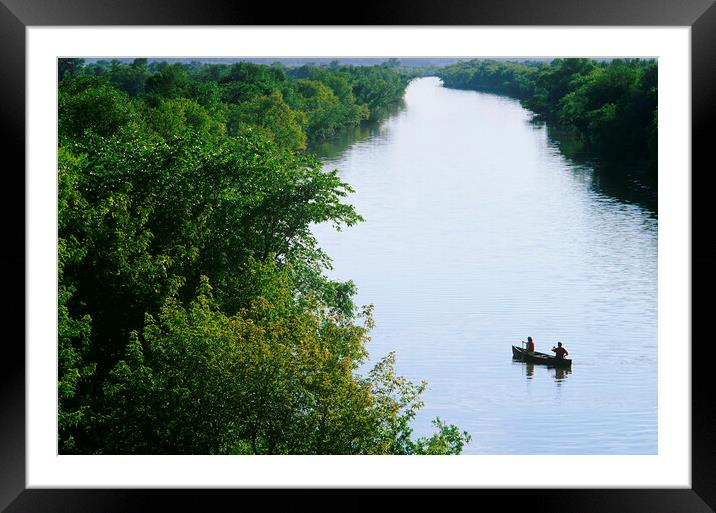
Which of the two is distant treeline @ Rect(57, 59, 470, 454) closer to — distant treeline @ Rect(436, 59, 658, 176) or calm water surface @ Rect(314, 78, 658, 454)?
calm water surface @ Rect(314, 78, 658, 454)

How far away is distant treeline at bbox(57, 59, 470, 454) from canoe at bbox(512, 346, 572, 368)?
6.37 metres

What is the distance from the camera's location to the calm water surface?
21.9 meters

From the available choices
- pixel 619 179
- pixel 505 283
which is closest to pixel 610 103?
pixel 619 179

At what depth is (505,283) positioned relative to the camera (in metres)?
29.4

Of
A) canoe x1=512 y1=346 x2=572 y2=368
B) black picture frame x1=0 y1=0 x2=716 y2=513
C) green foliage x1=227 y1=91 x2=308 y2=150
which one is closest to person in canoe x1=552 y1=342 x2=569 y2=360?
canoe x1=512 y1=346 x2=572 y2=368

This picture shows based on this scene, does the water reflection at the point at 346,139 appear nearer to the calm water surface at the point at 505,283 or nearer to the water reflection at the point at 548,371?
the calm water surface at the point at 505,283

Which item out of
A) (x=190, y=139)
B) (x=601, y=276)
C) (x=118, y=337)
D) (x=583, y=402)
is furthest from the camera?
(x=601, y=276)

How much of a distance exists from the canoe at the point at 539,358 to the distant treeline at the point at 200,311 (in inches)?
251

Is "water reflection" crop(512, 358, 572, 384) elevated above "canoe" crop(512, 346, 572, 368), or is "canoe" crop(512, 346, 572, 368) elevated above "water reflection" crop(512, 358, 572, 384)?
"canoe" crop(512, 346, 572, 368)

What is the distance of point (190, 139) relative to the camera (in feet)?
46.3
